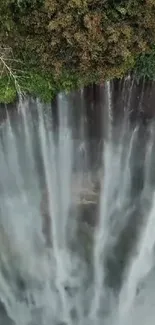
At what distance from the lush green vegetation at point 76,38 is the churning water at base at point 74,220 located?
0.72m

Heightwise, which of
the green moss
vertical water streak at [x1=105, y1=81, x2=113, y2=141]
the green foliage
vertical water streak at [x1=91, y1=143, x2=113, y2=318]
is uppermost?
the green foliage

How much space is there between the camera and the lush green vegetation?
6.39m

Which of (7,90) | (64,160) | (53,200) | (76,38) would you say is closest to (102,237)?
(53,200)

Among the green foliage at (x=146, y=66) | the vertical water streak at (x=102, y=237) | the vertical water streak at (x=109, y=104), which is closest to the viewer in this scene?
the green foliage at (x=146, y=66)

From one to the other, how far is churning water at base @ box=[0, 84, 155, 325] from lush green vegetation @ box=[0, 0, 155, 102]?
0.72 meters

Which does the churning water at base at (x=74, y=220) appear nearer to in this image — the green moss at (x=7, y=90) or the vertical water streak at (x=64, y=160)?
the vertical water streak at (x=64, y=160)

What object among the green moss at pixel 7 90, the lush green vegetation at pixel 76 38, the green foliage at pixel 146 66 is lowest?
the green moss at pixel 7 90

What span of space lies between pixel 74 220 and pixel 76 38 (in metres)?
3.68

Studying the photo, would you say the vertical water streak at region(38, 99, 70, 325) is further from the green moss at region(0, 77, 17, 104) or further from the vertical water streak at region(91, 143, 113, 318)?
the vertical water streak at region(91, 143, 113, 318)

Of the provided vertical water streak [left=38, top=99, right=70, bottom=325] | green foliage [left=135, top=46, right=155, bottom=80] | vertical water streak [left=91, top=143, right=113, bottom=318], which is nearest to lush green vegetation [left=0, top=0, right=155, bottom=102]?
green foliage [left=135, top=46, right=155, bottom=80]

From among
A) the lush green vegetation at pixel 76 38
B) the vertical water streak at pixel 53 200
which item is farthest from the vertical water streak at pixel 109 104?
the vertical water streak at pixel 53 200

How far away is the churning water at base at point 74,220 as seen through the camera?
26.5 ft

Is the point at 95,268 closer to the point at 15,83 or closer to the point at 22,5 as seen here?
the point at 15,83

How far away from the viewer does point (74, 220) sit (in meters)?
9.09
